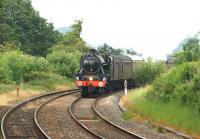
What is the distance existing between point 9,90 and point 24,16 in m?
46.0

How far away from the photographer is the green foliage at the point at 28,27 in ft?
250

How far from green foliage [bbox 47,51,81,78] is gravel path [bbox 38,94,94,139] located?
24305 millimetres

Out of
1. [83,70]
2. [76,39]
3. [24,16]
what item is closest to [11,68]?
[83,70]

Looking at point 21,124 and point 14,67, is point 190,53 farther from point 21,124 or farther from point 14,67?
point 14,67

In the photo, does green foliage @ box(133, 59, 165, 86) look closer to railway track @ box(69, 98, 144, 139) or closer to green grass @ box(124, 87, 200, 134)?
railway track @ box(69, 98, 144, 139)

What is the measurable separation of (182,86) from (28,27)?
61.7m

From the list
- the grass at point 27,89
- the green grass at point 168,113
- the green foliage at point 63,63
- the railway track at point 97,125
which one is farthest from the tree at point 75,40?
→ the green grass at point 168,113

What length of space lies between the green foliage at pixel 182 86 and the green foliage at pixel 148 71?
51.3 feet

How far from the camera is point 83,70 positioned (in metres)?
33.9

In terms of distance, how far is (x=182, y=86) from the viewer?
1941 cm

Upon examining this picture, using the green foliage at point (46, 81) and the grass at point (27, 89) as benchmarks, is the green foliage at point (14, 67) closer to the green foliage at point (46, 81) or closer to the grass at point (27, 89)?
the green foliage at point (46, 81)

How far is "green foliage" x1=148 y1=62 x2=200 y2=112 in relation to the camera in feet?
60.3

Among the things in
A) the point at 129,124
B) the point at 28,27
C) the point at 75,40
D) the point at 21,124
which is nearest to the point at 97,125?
the point at 129,124

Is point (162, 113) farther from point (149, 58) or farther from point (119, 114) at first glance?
point (149, 58)
